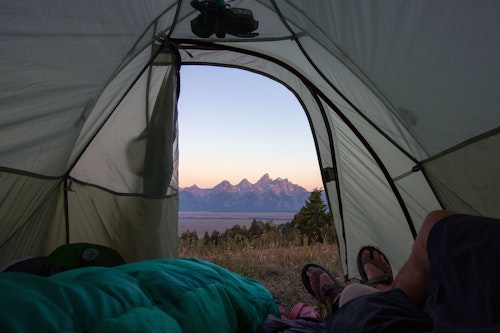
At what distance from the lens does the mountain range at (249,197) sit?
128 metres

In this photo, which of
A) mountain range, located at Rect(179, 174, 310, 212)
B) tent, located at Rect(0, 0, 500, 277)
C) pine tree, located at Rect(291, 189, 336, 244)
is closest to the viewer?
tent, located at Rect(0, 0, 500, 277)

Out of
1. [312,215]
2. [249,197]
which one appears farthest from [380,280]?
[249,197]

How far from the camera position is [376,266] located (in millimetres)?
2297

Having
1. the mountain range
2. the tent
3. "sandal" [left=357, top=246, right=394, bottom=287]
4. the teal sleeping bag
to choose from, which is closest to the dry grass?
"sandal" [left=357, top=246, right=394, bottom=287]

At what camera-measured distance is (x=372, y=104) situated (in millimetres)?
1771

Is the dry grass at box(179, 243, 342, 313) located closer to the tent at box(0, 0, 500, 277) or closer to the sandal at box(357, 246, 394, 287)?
the sandal at box(357, 246, 394, 287)

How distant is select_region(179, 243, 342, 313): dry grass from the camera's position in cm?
246

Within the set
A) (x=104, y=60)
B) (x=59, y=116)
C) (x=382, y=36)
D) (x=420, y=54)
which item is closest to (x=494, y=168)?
(x=420, y=54)

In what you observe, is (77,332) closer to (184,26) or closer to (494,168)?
(494,168)

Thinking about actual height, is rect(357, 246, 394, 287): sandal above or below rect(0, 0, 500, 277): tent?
below

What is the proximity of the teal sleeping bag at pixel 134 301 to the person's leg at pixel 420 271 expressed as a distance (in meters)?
0.60

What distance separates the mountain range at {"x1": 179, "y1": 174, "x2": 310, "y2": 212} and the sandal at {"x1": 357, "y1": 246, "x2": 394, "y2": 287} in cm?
11732

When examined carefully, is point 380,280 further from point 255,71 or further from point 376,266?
point 255,71

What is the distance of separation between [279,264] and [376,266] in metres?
1.12
